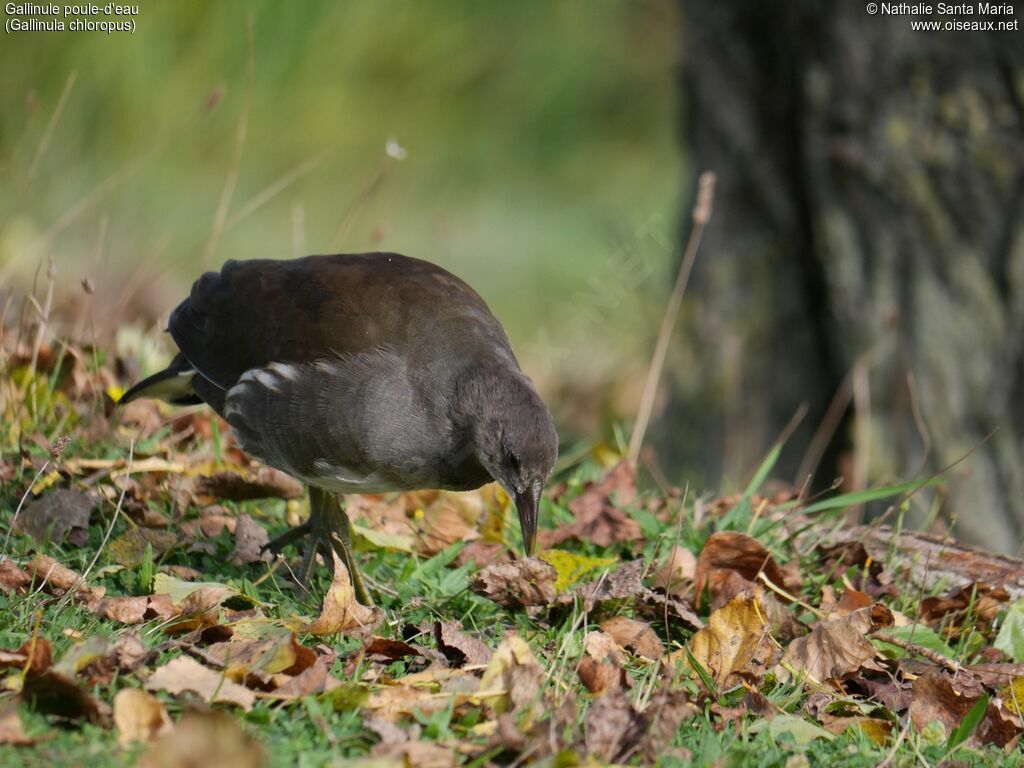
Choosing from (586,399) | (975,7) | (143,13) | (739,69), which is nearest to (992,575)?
(975,7)

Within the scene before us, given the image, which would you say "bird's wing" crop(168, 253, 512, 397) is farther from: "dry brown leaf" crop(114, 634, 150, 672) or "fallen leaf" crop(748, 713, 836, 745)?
"fallen leaf" crop(748, 713, 836, 745)

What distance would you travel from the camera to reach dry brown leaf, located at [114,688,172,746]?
2.36 m

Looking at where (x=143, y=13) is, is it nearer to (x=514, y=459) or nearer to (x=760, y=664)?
(x=514, y=459)

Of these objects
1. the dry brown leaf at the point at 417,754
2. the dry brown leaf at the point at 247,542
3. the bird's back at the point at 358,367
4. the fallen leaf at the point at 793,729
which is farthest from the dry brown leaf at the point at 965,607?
the dry brown leaf at the point at 247,542

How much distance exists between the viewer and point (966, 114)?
5156 millimetres

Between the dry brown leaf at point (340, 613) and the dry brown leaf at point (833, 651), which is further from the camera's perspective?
the dry brown leaf at point (833, 651)

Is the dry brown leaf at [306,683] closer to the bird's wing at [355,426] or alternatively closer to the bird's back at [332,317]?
the bird's wing at [355,426]

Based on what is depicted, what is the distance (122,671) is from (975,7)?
164 inches

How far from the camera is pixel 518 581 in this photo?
339 cm

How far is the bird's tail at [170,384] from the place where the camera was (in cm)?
422

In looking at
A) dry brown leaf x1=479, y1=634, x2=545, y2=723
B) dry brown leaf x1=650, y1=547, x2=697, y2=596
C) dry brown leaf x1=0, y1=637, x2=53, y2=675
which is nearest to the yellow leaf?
dry brown leaf x1=650, y1=547, x2=697, y2=596

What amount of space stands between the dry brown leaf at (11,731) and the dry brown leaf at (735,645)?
154cm

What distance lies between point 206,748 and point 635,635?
1.42 metres

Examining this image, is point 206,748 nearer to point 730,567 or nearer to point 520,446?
point 520,446
